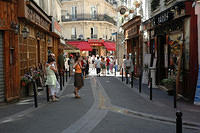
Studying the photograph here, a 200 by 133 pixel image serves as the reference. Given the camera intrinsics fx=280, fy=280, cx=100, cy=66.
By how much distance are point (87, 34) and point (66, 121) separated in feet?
125

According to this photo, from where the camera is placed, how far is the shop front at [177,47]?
1052 centimetres

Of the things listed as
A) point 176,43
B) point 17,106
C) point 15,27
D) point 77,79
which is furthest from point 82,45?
point 17,106

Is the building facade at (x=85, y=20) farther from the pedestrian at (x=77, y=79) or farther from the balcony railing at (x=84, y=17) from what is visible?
the pedestrian at (x=77, y=79)

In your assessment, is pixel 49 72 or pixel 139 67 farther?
pixel 139 67

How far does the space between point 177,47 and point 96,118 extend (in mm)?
6441

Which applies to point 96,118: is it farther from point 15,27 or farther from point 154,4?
point 154,4

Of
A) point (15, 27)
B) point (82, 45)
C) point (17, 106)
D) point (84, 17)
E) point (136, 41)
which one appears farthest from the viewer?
point (84, 17)

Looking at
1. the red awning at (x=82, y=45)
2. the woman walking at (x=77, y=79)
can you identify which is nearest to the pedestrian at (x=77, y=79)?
the woman walking at (x=77, y=79)

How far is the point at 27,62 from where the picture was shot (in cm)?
1294

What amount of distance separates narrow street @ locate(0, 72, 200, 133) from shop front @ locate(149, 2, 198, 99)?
6.27 ft

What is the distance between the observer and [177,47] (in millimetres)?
12508

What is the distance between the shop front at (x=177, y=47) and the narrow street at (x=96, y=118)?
191cm

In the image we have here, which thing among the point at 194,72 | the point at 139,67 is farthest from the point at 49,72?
the point at 139,67

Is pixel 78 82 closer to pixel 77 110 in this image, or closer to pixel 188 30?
pixel 77 110
